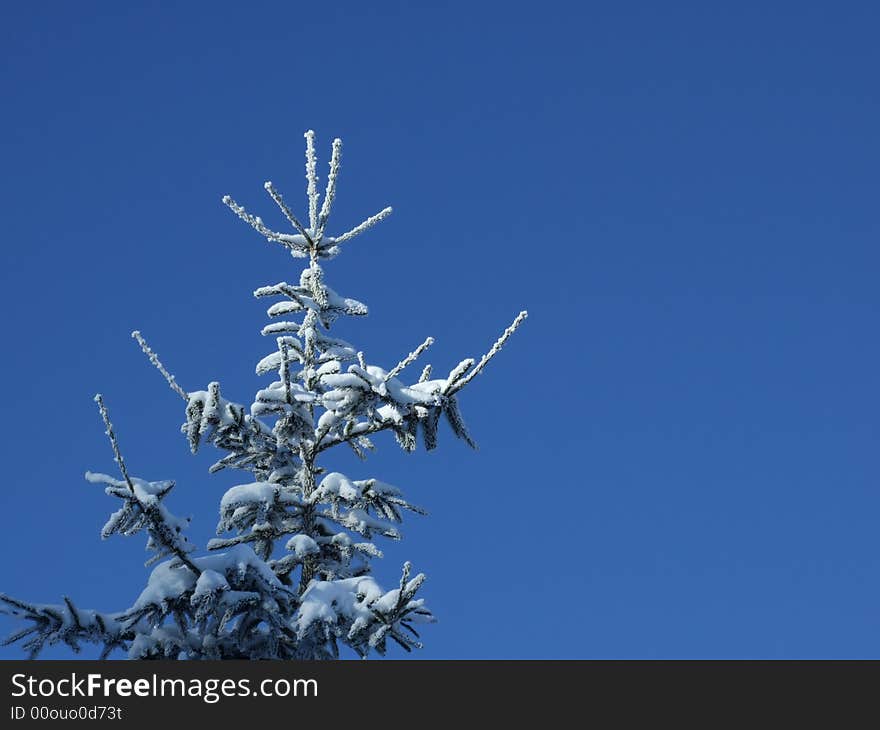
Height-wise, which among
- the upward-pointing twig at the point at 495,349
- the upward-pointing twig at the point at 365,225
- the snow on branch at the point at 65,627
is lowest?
the snow on branch at the point at 65,627

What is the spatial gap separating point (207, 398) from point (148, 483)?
187 centimetres

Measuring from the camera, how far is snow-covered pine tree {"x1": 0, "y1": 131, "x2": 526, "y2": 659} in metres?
10.9

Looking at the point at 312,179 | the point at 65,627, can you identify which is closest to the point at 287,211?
the point at 312,179

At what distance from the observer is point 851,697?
9.71 metres

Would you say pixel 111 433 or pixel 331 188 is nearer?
pixel 111 433

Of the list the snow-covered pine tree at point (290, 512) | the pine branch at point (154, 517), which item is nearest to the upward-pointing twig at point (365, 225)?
the snow-covered pine tree at point (290, 512)

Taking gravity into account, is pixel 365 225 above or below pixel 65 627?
above

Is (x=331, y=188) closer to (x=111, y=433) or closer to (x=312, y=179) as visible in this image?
(x=312, y=179)

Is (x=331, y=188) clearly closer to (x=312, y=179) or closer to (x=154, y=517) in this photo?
(x=312, y=179)

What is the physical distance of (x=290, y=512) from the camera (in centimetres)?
1345

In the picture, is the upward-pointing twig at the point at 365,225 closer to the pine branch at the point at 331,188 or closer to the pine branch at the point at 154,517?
the pine branch at the point at 331,188

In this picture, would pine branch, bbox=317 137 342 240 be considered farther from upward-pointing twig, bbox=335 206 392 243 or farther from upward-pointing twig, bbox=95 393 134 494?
upward-pointing twig, bbox=95 393 134 494

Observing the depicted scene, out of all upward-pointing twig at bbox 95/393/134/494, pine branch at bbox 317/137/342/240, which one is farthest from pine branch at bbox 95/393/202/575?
pine branch at bbox 317/137/342/240

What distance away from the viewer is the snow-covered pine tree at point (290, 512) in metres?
10.9
